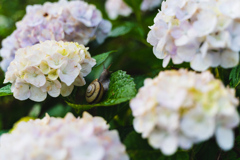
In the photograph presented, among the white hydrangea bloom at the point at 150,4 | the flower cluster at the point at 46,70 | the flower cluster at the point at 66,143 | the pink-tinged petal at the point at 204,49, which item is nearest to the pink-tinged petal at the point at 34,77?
the flower cluster at the point at 46,70

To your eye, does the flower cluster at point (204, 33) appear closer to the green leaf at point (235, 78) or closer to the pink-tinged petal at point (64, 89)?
the green leaf at point (235, 78)

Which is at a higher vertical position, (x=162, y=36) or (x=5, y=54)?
(x=162, y=36)

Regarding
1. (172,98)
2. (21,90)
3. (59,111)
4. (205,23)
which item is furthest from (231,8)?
(59,111)

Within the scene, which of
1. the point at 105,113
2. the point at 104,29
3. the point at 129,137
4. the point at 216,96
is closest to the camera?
the point at 216,96

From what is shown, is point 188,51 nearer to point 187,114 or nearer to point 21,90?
point 187,114

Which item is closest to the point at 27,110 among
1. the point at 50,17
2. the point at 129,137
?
the point at 50,17

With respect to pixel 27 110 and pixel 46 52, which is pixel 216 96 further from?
pixel 27 110
